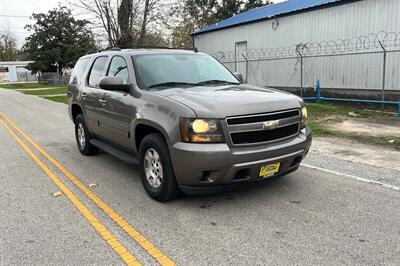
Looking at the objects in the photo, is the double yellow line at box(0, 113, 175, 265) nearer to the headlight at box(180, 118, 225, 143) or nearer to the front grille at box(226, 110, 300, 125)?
the headlight at box(180, 118, 225, 143)

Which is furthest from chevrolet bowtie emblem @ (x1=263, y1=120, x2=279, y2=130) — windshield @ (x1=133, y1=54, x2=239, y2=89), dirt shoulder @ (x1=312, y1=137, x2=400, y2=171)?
dirt shoulder @ (x1=312, y1=137, x2=400, y2=171)

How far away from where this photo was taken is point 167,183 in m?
4.48

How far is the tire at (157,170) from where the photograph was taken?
14.5 feet

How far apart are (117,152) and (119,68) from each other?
1278 millimetres

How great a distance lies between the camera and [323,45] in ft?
50.6

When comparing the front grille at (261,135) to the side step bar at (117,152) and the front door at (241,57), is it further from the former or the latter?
the front door at (241,57)

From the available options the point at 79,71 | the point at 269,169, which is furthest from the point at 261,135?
the point at 79,71

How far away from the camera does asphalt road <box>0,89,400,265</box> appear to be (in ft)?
11.2

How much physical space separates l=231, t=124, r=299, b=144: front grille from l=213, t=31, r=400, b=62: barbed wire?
8563mm

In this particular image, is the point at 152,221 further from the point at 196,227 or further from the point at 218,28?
the point at 218,28

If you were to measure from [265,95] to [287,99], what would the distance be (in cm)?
27

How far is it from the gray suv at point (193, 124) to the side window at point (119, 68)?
17 mm

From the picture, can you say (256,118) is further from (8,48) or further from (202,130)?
(8,48)

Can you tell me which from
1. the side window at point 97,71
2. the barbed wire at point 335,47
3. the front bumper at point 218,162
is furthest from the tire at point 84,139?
the barbed wire at point 335,47
